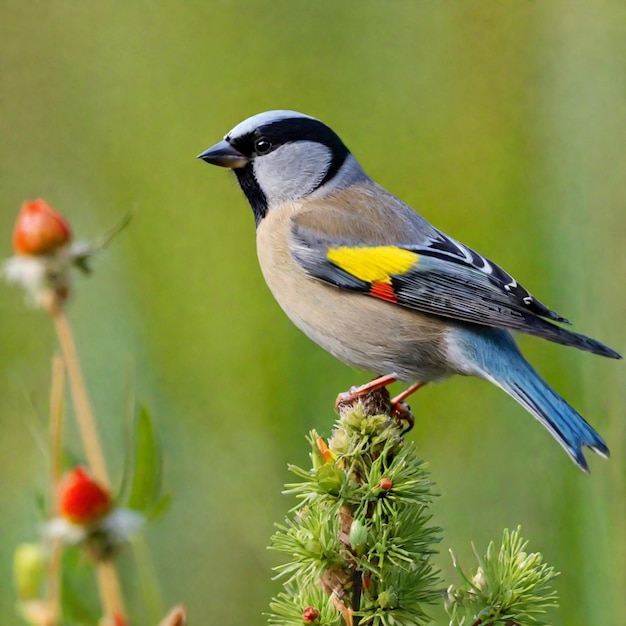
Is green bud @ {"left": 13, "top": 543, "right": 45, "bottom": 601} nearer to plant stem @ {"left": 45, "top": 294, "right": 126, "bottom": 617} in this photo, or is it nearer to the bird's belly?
plant stem @ {"left": 45, "top": 294, "right": 126, "bottom": 617}

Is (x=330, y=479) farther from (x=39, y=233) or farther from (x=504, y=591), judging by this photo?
(x=39, y=233)

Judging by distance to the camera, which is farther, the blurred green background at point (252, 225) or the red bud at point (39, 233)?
the blurred green background at point (252, 225)

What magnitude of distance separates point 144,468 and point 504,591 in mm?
455

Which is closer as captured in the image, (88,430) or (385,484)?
(88,430)

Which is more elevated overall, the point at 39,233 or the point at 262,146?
the point at 262,146

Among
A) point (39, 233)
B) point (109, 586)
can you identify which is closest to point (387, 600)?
point (109, 586)

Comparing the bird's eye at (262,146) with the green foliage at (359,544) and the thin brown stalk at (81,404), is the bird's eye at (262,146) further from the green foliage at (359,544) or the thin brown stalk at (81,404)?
the thin brown stalk at (81,404)

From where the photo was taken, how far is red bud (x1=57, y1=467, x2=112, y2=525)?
2.16 feet

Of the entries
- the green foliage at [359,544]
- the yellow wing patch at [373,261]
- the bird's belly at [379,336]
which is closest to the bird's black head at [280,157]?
the yellow wing patch at [373,261]

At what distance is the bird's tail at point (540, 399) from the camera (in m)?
1.70

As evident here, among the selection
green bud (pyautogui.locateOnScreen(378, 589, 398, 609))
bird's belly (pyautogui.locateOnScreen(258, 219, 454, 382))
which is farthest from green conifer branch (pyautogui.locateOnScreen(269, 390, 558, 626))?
bird's belly (pyautogui.locateOnScreen(258, 219, 454, 382))

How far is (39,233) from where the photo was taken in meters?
0.76

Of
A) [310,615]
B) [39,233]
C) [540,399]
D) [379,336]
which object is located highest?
[379,336]

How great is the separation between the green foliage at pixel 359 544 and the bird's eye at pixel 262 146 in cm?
160
